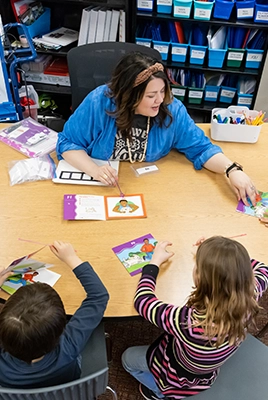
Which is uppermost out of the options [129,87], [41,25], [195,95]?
[129,87]

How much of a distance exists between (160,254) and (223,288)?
0.31 m

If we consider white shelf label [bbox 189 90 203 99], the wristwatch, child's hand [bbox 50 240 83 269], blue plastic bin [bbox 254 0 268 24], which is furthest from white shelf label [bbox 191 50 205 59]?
child's hand [bbox 50 240 83 269]

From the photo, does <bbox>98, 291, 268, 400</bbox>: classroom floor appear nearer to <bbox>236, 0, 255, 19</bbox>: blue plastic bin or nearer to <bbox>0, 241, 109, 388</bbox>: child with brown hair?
<bbox>0, 241, 109, 388</bbox>: child with brown hair

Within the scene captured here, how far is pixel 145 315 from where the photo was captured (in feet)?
3.65

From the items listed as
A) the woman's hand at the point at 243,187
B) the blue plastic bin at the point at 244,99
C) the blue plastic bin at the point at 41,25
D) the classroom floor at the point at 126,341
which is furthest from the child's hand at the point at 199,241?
the blue plastic bin at the point at 41,25

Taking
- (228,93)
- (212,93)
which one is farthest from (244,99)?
(212,93)

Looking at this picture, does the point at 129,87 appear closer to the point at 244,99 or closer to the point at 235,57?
the point at 235,57

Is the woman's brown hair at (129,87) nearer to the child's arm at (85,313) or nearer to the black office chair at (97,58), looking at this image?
the black office chair at (97,58)

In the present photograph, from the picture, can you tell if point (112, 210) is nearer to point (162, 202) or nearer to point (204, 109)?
point (162, 202)

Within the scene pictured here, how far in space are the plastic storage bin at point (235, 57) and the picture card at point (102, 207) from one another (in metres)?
1.69

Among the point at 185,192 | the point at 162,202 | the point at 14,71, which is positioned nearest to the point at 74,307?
the point at 162,202

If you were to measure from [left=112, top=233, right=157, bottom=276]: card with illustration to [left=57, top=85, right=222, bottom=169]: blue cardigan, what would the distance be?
1.64 feet

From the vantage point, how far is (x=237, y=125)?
1.74 metres

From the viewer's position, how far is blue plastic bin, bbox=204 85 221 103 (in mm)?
2920
